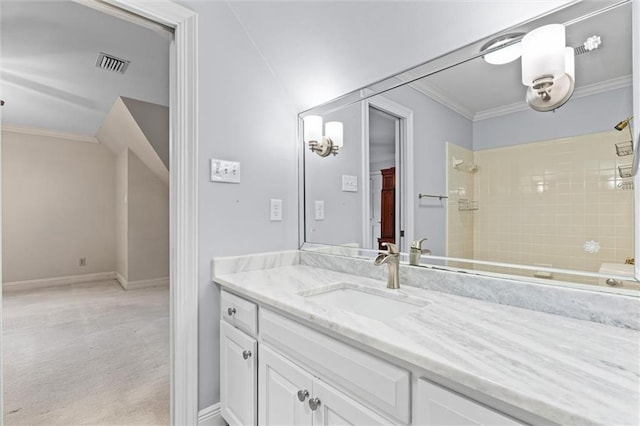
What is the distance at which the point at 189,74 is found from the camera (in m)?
1.49

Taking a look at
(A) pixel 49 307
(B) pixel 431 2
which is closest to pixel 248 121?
(B) pixel 431 2

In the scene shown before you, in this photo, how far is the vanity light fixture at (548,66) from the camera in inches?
37.3

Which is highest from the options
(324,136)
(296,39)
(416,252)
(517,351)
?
(296,39)

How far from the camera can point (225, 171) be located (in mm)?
1577

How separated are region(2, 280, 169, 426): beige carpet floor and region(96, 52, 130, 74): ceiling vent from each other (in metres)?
2.31

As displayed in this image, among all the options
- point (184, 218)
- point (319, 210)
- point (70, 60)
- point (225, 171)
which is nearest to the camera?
point (184, 218)

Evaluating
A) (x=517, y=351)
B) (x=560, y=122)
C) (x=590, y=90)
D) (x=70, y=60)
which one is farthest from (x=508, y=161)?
(x=70, y=60)

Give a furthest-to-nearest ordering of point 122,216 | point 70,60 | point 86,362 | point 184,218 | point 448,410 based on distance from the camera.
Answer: point 122,216, point 70,60, point 86,362, point 184,218, point 448,410

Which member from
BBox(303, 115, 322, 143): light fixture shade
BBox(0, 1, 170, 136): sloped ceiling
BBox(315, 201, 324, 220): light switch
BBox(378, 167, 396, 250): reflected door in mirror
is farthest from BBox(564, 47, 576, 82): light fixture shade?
BBox(0, 1, 170, 136): sloped ceiling

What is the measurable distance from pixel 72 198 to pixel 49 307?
2.03 metres

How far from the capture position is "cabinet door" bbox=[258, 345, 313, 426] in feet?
3.24

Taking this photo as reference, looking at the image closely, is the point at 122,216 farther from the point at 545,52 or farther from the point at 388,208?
the point at 545,52

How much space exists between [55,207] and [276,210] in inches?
191

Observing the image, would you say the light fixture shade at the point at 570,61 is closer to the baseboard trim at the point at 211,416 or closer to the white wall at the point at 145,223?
the baseboard trim at the point at 211,416
